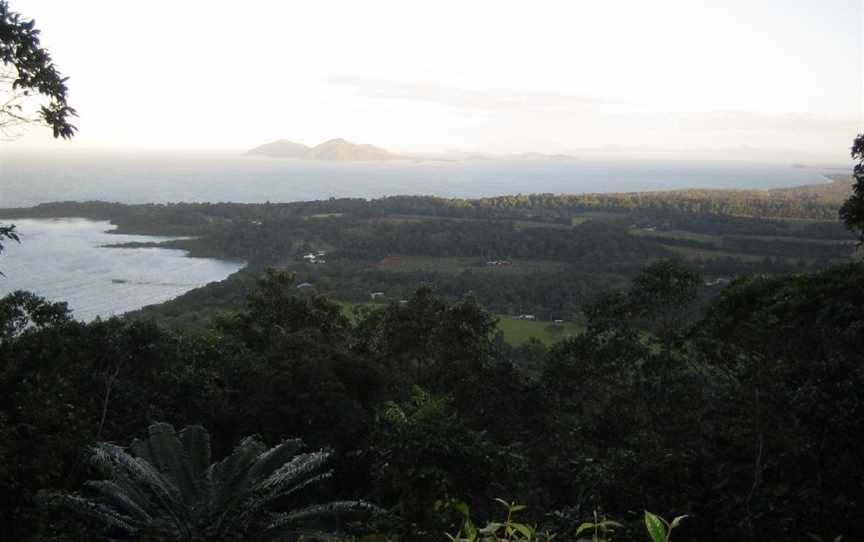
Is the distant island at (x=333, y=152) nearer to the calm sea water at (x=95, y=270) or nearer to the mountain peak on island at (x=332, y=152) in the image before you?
the mountain peak on island at (x=332, y=152)

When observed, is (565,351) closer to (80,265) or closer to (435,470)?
(435,470)

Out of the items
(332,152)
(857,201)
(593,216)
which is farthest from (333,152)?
(857,201)

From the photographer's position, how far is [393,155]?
180500 mm

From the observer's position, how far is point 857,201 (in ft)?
20.1

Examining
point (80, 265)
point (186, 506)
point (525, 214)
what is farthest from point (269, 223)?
point (186, 506)

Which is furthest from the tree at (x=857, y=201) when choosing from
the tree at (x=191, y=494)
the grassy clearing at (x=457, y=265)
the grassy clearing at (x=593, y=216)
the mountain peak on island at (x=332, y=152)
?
the mountain peak on island at (x=332, y=152)

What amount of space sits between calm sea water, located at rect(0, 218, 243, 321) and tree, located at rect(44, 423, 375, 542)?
12.9 metres

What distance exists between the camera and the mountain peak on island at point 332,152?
162250 millimetres

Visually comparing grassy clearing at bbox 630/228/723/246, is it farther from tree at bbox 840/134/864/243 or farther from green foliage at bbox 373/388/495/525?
green foliage at bbox 373/388/495/525

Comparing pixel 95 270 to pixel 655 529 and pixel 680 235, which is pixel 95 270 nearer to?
pixel 655 529

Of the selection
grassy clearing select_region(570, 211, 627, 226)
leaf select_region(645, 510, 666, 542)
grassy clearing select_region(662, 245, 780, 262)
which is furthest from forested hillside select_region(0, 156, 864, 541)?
grassy clearing select_region(570, 211, 627, 226)

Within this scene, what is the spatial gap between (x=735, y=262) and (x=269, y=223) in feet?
88.0

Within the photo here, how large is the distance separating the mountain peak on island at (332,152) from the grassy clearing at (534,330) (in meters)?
145

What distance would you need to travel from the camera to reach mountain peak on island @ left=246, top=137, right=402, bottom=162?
162250 millimetres
